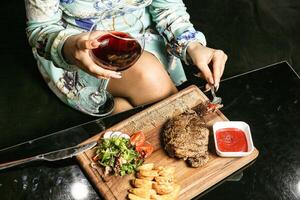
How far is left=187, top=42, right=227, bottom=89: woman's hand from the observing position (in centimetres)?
127

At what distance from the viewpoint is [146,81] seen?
138 centimetres

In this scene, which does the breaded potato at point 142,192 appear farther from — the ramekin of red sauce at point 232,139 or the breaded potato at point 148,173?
the ramekin of red sauce at point 232,139

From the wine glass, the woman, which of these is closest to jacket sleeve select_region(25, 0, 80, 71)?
the woman

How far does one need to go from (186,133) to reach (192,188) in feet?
0.50

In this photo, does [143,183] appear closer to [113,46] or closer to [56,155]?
[56,155]

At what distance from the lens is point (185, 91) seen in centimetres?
137

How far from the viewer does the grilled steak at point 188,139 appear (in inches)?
45.1

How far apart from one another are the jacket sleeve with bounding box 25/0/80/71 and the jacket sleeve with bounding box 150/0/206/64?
0.35 m

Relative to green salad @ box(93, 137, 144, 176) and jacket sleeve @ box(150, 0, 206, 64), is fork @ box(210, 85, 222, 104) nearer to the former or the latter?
jacket sleeve @ box(150, 0, 206, 64)

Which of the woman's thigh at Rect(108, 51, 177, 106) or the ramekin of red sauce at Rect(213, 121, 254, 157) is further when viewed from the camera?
the woman's thigh at Rect(108, 51, 177, 106)

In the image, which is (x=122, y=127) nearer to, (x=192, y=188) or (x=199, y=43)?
(x=192, y=188)

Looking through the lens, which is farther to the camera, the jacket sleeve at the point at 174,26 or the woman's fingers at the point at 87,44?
the jacket sleeve at the point at 174,26

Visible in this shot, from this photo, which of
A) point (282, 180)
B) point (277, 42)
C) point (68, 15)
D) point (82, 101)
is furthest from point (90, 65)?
point (277, 42)

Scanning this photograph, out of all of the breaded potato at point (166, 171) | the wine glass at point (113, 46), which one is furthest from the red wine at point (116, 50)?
the breaded potato at point (166, 171)
